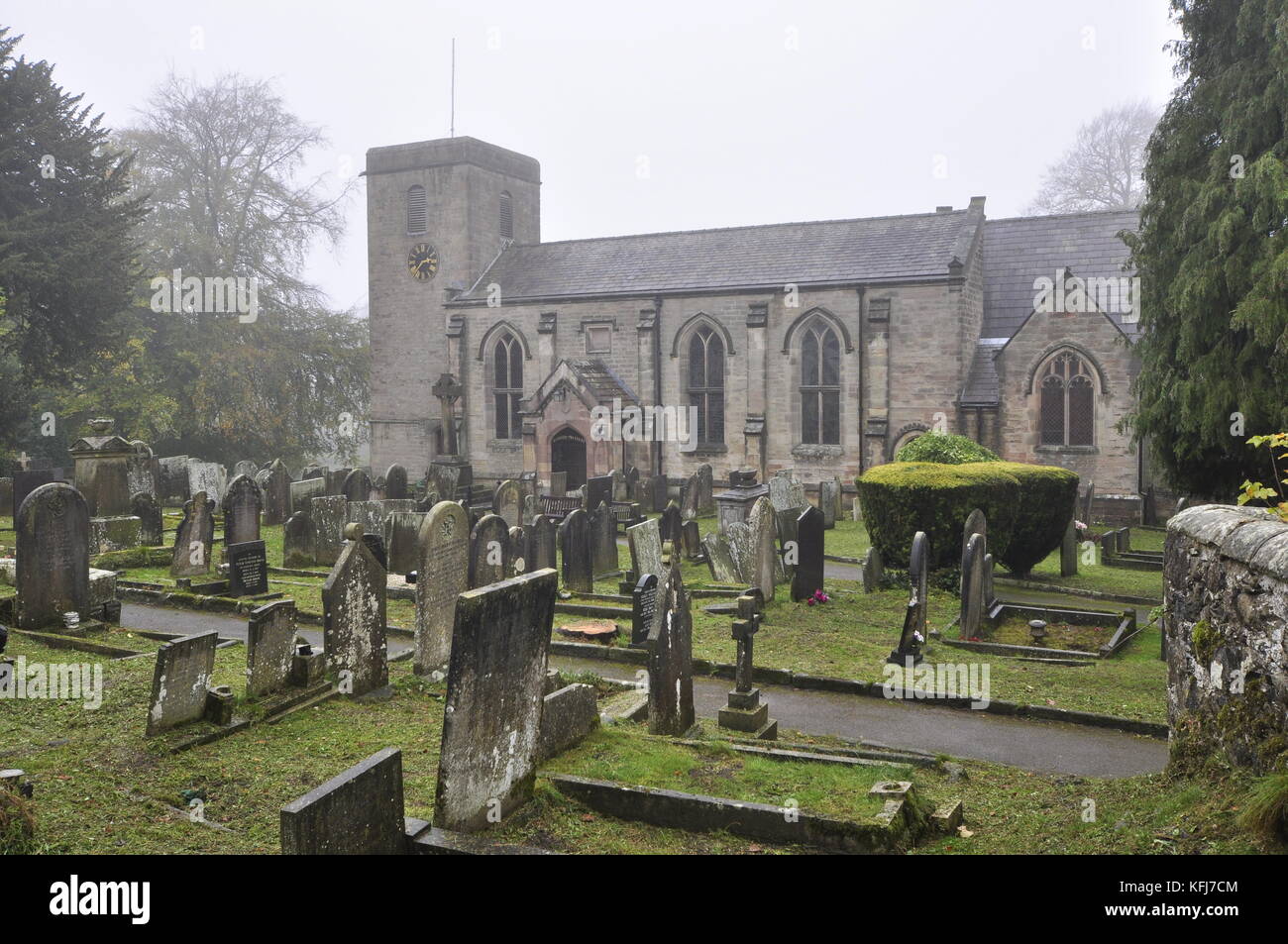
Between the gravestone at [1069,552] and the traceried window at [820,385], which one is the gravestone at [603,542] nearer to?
the gravestone at [1069,552]

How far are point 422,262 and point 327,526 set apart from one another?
18818 mm

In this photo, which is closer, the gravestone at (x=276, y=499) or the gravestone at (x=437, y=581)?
the gravestone at (x=437, y=581)

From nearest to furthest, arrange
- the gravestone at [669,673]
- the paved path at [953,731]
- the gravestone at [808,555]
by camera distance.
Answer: the gravestone at [669,673] < the paved path at [953,731] < the gravestone at [808,555]

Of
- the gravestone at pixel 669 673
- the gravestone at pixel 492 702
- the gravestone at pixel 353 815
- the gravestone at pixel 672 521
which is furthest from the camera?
the gravestone at pixel 672 521

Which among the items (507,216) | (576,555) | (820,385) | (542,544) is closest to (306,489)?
(542,544)

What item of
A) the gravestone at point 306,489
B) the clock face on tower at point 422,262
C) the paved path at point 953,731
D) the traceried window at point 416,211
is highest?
the traceried window at point 416,211

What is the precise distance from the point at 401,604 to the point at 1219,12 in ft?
46.9

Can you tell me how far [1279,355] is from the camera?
12820 mm

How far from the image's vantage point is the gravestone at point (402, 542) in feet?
51.8

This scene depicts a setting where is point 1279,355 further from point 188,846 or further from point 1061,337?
point 188,846

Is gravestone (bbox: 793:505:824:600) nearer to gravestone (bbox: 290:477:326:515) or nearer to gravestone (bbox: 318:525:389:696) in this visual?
gravestone (bbox: 318:525:389:696)

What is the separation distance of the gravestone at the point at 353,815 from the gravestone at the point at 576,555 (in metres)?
9.29

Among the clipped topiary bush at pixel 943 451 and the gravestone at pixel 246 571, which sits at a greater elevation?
the clipped topiary bush at pixel 943 451

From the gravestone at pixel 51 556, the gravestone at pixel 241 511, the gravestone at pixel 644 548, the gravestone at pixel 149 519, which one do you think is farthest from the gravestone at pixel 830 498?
the gravestone at pixel 51 556
